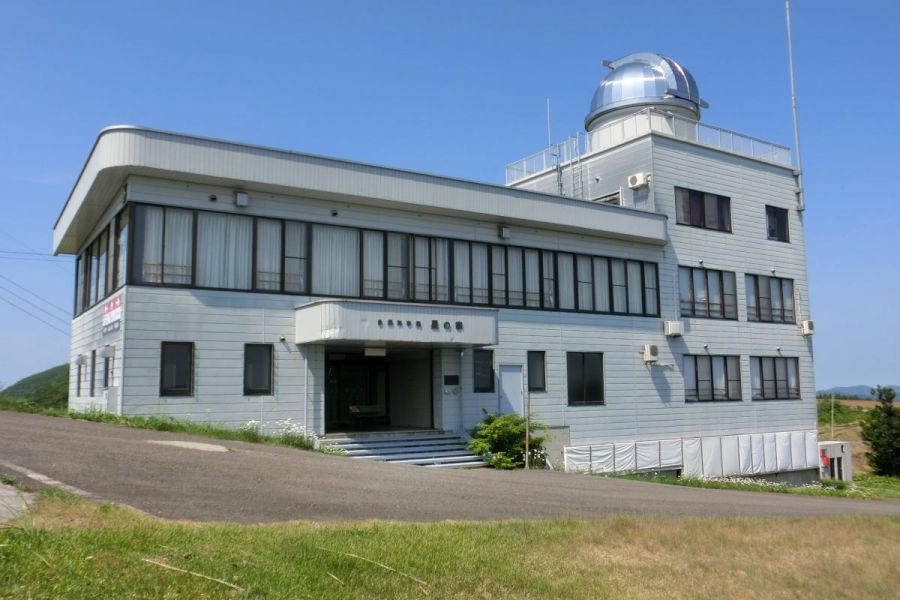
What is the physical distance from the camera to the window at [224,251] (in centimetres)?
1861

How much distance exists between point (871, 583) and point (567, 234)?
16.1m

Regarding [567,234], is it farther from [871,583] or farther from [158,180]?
[871,583]

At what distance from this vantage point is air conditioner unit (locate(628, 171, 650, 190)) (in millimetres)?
26906

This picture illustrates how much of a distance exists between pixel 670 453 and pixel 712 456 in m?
2.24

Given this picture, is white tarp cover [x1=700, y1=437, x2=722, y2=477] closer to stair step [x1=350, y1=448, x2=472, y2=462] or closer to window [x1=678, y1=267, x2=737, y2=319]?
window [x1=678, y1=267, x2=737, y2=319]

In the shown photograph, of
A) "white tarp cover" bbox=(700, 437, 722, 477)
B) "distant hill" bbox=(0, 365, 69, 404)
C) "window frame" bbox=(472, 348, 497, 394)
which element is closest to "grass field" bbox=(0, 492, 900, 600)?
"window frame" bbox=(472, 348, 497, 394)

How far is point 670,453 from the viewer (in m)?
25.7

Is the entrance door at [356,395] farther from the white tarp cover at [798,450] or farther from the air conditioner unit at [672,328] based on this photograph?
the white tarp cover at [798,450]

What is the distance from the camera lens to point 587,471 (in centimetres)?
2273

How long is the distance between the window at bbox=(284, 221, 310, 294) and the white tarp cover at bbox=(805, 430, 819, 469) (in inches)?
864

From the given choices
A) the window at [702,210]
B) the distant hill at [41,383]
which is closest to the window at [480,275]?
the window at [702,210]

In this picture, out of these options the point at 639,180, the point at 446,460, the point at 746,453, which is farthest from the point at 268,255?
the point at 746,453

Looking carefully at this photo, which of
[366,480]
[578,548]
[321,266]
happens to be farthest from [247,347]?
[578,548]

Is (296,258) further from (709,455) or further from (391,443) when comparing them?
(709,455)
